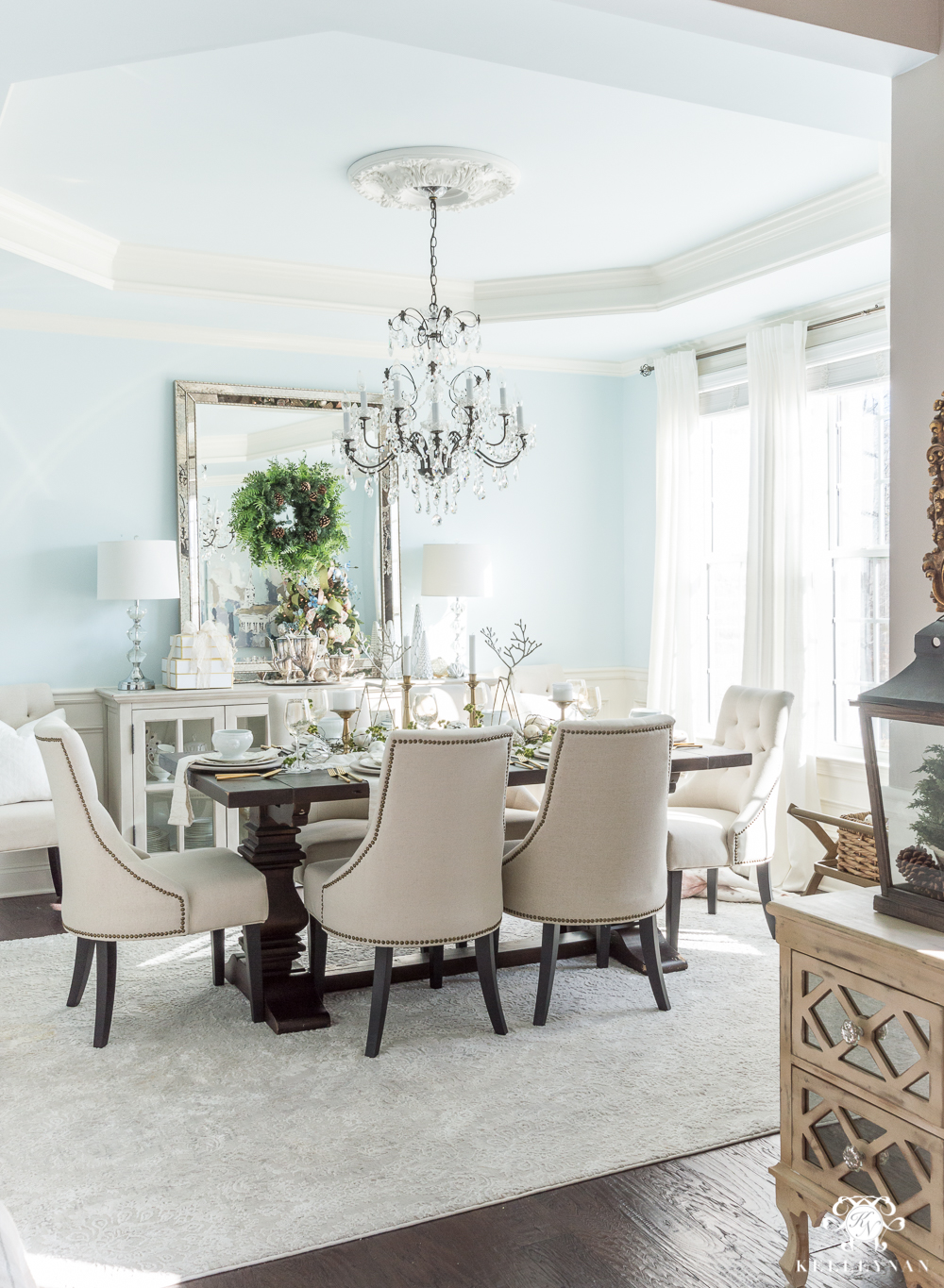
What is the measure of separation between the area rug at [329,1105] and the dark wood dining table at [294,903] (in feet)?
0.22

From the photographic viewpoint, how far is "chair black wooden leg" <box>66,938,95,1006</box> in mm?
3645

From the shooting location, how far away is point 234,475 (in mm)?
5785

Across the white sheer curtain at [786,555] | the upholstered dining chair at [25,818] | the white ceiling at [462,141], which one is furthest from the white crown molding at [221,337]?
the upholstered dining chair at [25,818]

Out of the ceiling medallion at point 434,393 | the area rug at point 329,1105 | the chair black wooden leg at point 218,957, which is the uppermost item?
the ceiling medallion at point 434,393

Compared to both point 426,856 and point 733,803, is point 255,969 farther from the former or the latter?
point 733,803

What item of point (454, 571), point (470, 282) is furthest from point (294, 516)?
point (470, 282)

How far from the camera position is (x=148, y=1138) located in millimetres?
2830

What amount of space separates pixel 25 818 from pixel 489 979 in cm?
240

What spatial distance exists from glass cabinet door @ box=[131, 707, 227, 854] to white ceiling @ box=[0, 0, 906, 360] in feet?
6.50

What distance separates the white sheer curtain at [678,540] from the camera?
6051mm

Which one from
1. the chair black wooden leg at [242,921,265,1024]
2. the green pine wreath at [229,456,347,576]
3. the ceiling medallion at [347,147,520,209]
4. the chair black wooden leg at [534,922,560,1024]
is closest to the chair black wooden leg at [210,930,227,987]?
the chair black wooden leg at [242,921,265,1024]

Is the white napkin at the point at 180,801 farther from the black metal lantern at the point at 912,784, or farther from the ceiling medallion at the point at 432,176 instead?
the black metal lantern at the point at 912,784

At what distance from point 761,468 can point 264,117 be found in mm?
2898

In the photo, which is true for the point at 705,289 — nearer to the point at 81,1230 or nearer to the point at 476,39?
the point at 476,39
